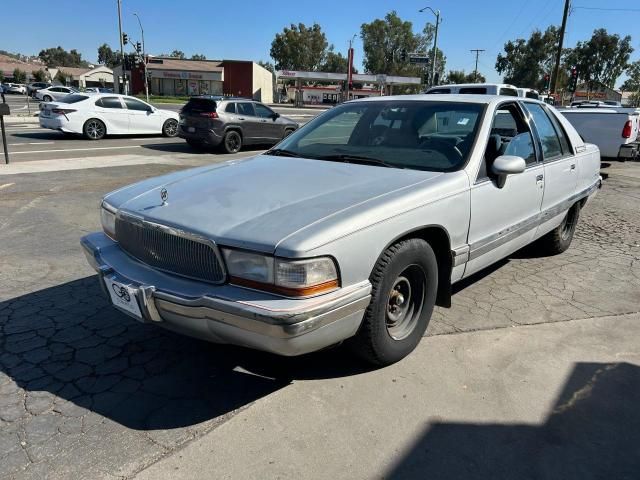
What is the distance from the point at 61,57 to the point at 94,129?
17885cm

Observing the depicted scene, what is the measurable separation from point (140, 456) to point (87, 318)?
65.8 inches

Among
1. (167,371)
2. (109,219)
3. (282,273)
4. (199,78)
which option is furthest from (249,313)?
(199,78)

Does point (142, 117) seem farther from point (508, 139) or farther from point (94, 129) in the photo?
point (508, 139)

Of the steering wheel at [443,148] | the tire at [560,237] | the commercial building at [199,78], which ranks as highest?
the commercial building at [199,78]

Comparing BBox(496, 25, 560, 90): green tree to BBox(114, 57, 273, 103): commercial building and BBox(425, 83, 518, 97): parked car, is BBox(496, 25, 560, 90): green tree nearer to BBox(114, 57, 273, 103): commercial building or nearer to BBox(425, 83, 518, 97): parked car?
BBox(114, 57, 273, 103): commercial building

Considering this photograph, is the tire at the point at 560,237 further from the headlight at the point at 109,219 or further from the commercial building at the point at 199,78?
the commercial building at the point at 199,78

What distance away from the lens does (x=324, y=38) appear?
353 feet

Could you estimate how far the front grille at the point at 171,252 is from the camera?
8.42 feet

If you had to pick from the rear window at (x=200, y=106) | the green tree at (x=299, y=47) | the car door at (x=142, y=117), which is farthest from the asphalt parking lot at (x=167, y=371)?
the green tree at (x=299, y=47)

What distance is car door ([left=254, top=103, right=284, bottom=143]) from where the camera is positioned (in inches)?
592

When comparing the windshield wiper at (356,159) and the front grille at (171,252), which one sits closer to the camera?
the front grille at (171,252)

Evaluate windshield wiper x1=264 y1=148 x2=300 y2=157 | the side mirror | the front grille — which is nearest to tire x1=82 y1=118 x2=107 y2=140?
windshield wiper x1=264 y1=148 x2=300 y2=157

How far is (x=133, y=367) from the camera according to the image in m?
3.12

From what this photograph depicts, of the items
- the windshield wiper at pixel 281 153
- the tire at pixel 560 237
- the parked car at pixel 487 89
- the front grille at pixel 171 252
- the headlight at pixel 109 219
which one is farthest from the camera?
the parked car at pixel 487 89
